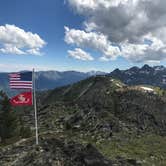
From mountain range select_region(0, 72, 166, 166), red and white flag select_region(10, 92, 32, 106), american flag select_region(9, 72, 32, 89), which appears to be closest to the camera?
american flag select_region(9, 72, 32, 89)

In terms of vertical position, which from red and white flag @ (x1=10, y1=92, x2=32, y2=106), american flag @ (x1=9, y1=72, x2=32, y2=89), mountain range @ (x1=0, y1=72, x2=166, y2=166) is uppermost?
american flag @ (x1=9, y1=72, x2=32, y2=89)

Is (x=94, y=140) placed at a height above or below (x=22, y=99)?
below

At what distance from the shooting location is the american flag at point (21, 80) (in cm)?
3136

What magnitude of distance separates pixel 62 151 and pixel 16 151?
24.4 feet

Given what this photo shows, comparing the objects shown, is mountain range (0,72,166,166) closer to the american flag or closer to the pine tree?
the american flag

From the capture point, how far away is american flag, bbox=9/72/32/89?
31359 millimetres

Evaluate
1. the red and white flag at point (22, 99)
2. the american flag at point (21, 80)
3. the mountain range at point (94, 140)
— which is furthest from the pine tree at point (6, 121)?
the american flag at point (21, 80)

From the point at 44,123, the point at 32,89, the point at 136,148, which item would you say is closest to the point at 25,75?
the point at 32,89

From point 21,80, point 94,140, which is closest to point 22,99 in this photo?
point 21,80

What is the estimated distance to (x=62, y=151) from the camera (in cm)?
3231

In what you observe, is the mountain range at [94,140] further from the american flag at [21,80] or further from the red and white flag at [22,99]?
the american flag at [21,80]

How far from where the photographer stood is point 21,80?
1243 inches

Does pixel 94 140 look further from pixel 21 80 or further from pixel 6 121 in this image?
pixel 21 80

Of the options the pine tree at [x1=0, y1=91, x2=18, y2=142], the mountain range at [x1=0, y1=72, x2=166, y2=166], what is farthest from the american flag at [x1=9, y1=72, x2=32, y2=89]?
the pine tree at [x1=0, y1=91, x2=18, y2=142]
